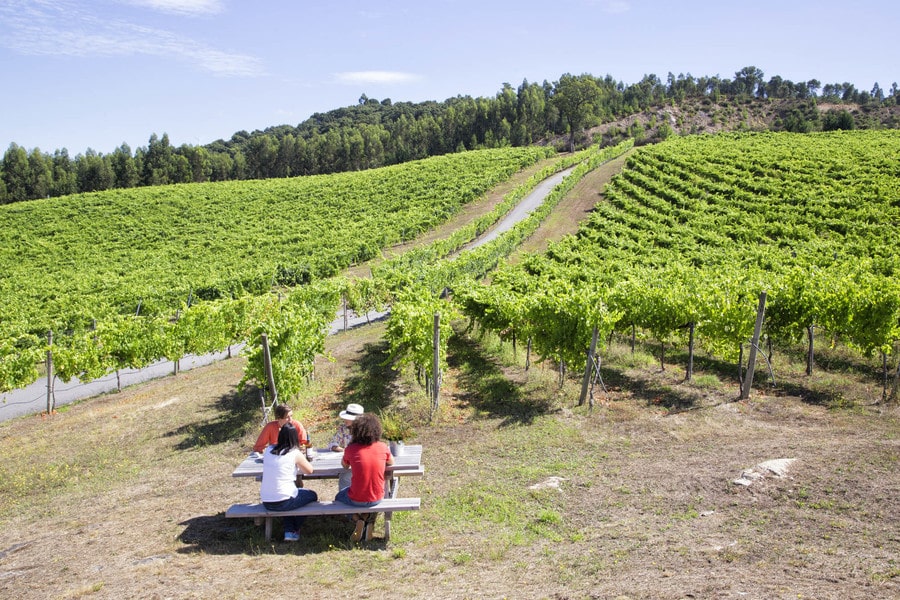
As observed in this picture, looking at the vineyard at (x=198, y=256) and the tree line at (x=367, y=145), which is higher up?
the tree line at (x=367, y=145)

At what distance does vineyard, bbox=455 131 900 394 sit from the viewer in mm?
13749

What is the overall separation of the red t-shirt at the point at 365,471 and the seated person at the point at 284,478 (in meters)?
0.63

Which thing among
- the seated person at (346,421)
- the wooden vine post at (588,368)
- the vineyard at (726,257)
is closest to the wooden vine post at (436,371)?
the vineyard at (726,257)

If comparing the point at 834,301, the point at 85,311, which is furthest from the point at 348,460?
the point at 85,311

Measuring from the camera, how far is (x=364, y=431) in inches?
267

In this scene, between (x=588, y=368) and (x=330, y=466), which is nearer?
(x=330, y=466)

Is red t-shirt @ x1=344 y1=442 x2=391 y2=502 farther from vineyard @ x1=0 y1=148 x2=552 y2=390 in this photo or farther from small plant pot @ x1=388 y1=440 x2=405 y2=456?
vineyard @ x1=0 y1=148 x2=552 y2=390

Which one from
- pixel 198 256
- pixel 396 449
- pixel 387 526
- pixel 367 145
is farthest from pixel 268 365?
pixel 367 145

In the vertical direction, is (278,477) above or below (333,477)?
above

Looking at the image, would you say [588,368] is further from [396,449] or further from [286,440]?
[286,440]

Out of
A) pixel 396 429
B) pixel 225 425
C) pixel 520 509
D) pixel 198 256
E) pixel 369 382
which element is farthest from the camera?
pixel 198 256

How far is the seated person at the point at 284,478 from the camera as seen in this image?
22.1ft

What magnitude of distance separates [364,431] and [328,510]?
1.02m

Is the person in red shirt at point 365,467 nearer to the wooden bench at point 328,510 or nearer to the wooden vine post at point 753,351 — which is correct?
the wooden bench at point 328,510
